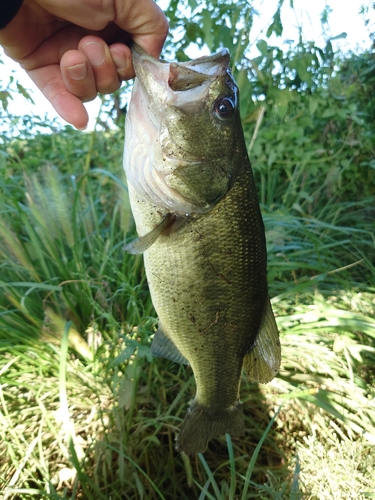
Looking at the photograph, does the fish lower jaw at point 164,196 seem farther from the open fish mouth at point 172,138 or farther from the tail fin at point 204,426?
the tail fin at point 204,426

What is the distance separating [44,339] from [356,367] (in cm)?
200

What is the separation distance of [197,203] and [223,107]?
32 cm

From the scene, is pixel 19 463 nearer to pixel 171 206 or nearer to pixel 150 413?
pixel 150 413

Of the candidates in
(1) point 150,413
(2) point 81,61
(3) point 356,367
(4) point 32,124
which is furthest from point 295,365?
(4) point 32,124

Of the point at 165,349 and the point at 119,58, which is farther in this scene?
the point at 165,349

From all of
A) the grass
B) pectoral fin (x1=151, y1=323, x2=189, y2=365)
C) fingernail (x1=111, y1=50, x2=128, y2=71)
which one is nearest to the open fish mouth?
fingernail (x1=111, y1=50, x2=128, y2=71)

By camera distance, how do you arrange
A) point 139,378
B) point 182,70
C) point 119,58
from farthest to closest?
point 139,378
point 119,58
point 182,70

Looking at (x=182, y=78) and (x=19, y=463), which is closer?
(x=182, y=78)

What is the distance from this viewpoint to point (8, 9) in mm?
1299

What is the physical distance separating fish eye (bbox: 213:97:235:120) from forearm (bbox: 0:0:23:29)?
0.76 m

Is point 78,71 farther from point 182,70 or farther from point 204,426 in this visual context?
point 204,426

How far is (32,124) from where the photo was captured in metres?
4.11

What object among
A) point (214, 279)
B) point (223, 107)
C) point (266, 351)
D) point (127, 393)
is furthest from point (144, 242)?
point (127, 393)

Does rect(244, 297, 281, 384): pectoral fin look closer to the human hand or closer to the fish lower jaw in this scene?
the fish lower jaw
